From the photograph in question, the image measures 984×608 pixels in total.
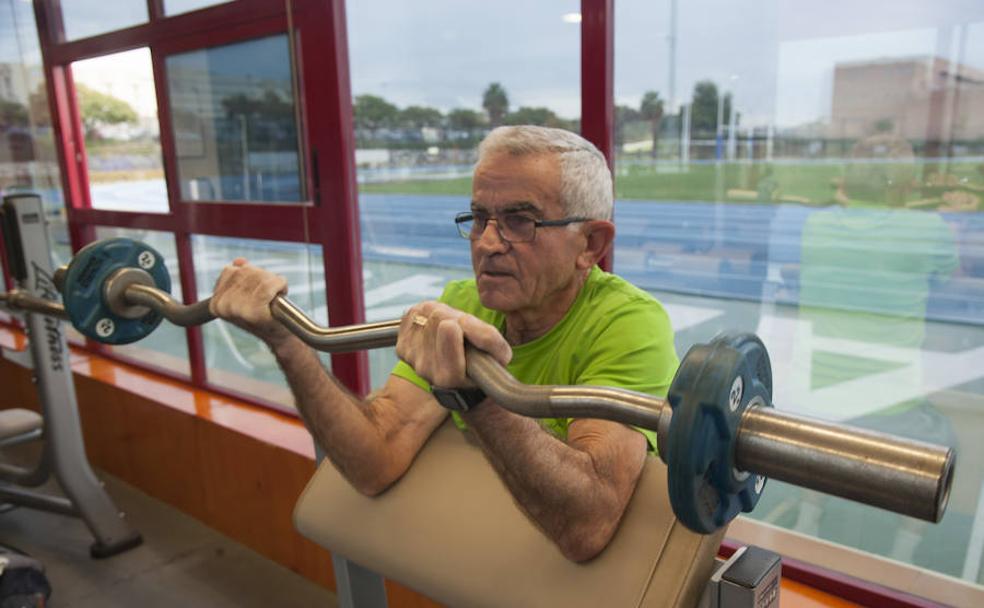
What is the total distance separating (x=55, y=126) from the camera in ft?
12.6

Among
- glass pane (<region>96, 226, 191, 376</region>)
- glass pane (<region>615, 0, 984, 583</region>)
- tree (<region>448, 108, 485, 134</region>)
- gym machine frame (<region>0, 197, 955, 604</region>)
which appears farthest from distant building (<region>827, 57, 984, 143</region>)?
glass pane (<region>96, 226, 191, 376</region>)

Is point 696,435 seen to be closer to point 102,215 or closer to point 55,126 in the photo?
point 102,215

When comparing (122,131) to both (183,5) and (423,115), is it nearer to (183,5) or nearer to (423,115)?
(183,5)

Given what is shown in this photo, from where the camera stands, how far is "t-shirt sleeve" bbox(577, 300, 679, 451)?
1.20 metres

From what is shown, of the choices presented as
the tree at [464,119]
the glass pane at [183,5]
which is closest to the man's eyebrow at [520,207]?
the tree at [464,119]

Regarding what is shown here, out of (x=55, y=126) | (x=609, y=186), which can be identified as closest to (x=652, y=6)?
(x=609, y=186)

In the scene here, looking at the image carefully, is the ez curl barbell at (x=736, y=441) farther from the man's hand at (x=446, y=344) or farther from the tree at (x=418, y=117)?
the tree at (x=418, y=117)

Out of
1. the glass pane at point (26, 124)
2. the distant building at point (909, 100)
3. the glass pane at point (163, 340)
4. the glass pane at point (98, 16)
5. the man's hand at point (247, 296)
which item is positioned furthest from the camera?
the glass pane at point (26, 124)

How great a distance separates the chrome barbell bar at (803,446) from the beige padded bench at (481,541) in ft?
1.21

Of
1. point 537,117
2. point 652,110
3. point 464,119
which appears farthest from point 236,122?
point 652,110

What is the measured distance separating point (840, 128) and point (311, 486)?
1.48m

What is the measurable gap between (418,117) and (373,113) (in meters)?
0.17

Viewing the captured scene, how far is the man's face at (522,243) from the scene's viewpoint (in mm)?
1293

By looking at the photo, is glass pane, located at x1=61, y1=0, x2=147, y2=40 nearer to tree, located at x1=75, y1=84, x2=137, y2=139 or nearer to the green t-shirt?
tree, located at x1=75, y1=84, x2=137, y2=139
